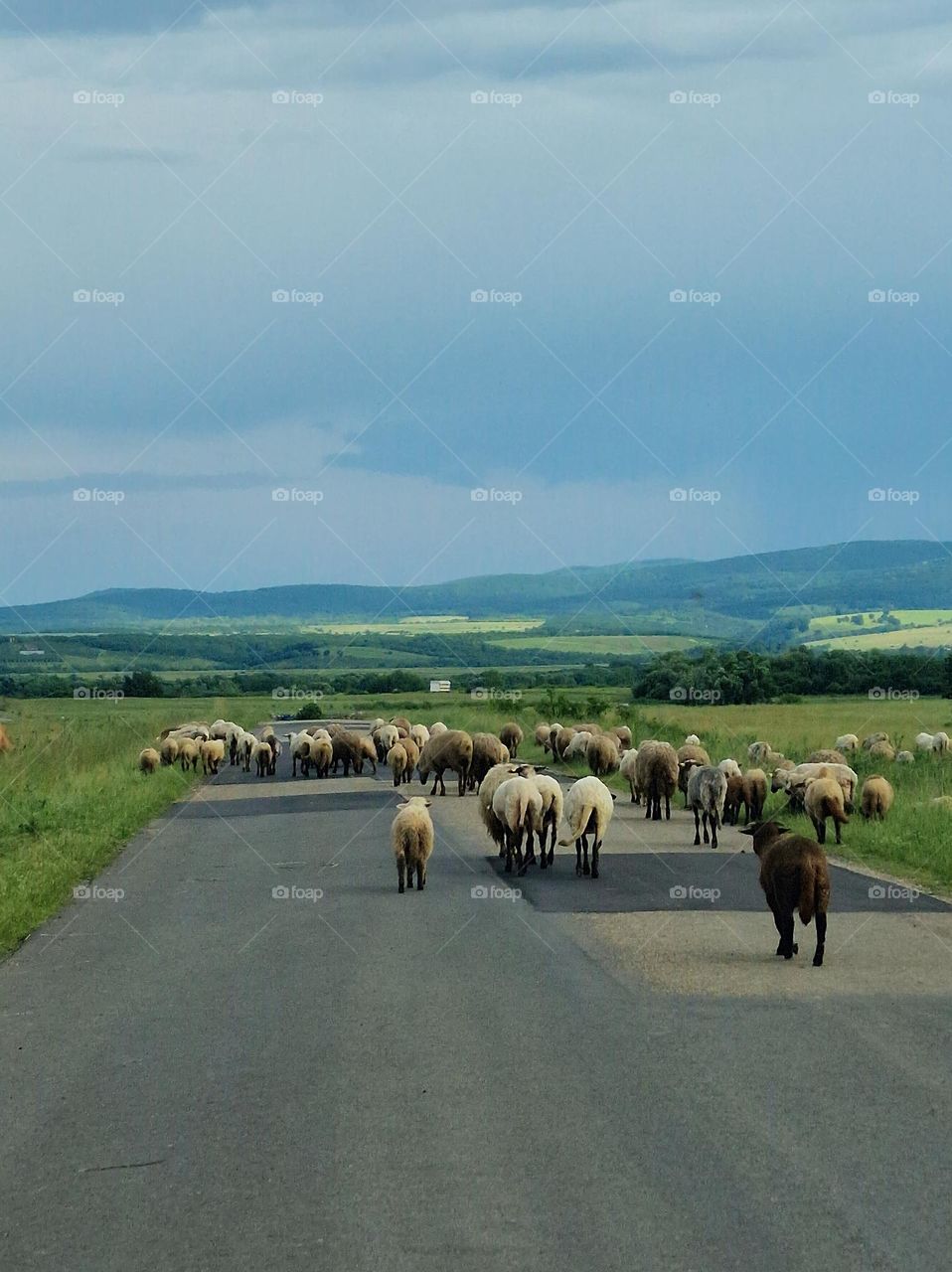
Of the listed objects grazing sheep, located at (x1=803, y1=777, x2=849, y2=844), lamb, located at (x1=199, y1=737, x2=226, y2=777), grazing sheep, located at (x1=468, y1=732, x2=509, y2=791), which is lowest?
lamb, located at (x1=199, y1=737, x2=226, y2=777)

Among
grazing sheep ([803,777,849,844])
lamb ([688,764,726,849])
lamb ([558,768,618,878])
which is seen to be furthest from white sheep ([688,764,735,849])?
lamb ([558,768,618,878])

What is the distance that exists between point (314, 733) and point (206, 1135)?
124ft

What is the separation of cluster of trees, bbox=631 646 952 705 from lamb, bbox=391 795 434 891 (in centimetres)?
5574

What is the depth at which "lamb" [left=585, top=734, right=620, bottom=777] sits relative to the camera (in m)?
35.8

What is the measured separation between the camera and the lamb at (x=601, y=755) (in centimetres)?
3578

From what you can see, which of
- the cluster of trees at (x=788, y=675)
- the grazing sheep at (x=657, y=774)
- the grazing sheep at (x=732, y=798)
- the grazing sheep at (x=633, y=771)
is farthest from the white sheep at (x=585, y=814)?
the cluster of trees at (x=788, y=675)

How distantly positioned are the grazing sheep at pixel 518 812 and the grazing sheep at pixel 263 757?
22645 millimetres

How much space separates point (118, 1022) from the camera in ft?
35.3

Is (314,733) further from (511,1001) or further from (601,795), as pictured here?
(511,1001)

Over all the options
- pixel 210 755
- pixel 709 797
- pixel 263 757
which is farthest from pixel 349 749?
pixel 709 797

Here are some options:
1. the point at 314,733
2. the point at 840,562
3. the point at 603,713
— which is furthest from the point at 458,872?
the point at 840,562

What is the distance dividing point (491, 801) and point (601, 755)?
604 inches

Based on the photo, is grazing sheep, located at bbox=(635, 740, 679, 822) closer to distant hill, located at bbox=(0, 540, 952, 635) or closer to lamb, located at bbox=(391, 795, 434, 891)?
lamb, located at bbox=(391, 795, 434, 891)

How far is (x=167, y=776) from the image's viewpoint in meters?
37.5
